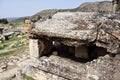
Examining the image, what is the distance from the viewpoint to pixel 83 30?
859cm

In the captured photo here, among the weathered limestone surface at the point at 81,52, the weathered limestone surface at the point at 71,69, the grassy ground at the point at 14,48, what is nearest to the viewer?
the weathered limestone surface at the point at 71,69

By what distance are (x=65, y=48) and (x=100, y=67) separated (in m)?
3.60

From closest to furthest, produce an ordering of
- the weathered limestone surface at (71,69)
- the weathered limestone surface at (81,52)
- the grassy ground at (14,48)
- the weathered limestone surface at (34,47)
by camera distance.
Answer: the weathered limestone surface at (71,69) < the weathered limestone surface at (81,52) < the weathered limestone surface at (34,47) < the grassy ground at (14,48)

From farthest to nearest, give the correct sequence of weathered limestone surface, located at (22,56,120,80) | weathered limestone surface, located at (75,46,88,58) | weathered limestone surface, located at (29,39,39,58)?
weathered limestone surface, located at (29,39,39,58), weathered limestone surface, located at (75,46,88,58), weathered limestone surface, located at (22,56,120,80)

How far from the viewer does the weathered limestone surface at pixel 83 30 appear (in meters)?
7.94

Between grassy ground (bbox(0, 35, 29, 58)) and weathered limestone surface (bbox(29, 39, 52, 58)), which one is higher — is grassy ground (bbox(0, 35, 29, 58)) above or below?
below

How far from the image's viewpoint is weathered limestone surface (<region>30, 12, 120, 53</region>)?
794 cm

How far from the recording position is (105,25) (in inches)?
320

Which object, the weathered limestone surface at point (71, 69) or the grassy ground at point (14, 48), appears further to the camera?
the grassy ground at point (14, 48)

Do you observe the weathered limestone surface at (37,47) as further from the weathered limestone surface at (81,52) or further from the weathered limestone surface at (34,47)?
the weathered limestone surface at (81,52)

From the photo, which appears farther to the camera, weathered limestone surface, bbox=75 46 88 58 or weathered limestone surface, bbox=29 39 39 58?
weathered limestone surface, bbox=29 39 39 58

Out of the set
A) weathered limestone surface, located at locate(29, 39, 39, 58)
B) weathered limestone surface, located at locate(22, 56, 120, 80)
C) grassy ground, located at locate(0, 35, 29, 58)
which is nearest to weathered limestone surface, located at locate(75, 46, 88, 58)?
weathered limestone surface, located at locate(22, 56, 120, 80)

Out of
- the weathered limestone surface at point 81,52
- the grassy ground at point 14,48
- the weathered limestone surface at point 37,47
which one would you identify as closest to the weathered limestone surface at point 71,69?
the weathered limestone surface at point 37,47

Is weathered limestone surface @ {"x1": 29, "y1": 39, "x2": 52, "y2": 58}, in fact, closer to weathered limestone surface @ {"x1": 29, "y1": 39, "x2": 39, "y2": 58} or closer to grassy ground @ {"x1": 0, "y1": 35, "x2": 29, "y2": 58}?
weathered limestone surface @ {"x1": 29, "y1": 39, "x2": 39, "y2": 58}
